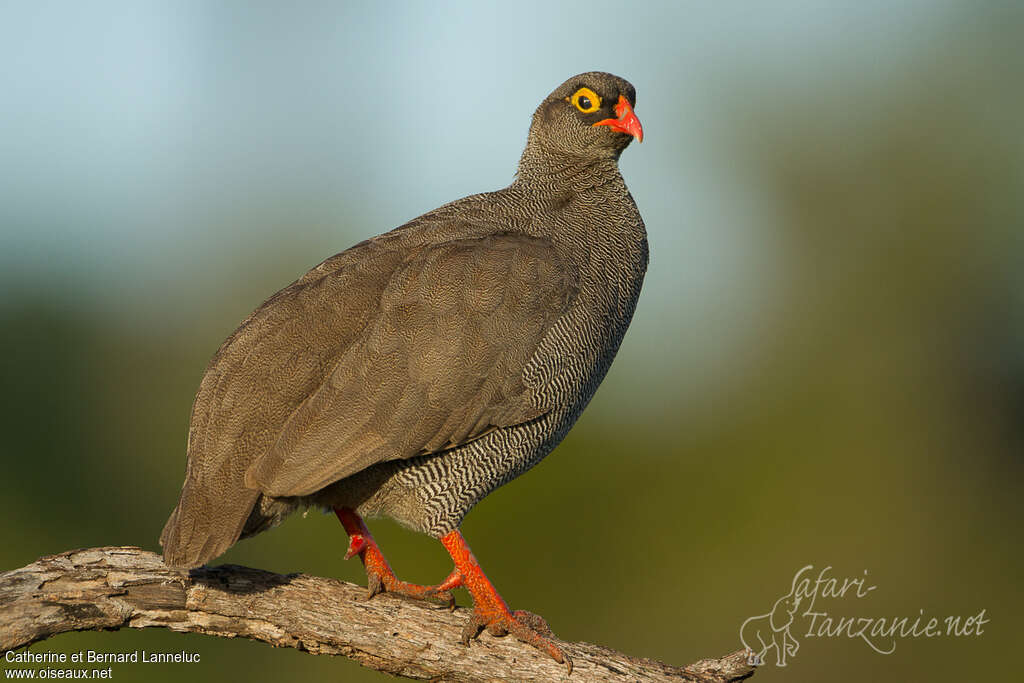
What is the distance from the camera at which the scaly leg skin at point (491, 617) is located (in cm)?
729

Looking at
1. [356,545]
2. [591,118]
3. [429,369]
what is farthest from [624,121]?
[356,545]

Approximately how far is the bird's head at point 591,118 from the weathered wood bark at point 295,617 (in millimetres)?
3794

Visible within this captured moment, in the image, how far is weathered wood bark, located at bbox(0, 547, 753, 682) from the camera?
6910 mm

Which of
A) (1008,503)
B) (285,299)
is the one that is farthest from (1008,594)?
(285,299)

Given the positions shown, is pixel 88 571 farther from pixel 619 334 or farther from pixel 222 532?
pixel 619 334

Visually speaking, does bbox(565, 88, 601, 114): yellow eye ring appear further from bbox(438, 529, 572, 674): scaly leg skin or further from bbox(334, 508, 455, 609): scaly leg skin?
bbox(334, 508, 455, 609): scaly leg skin

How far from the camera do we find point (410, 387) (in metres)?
7.20

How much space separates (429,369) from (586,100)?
2905 millimetres

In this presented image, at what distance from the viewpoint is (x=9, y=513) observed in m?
25.2

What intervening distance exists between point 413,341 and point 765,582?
19.5 meters

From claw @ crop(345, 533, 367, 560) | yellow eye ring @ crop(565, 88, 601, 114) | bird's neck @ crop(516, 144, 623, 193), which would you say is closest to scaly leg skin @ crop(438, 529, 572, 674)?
claw @ crop(345, 533, 367, 560)

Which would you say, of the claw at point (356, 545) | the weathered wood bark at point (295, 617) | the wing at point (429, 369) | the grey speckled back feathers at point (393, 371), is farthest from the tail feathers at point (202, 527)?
the claw at point (356, 545)

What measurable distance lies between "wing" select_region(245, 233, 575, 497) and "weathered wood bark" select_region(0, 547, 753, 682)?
0.82 meters

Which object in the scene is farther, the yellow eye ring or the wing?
the yellow eye ring
